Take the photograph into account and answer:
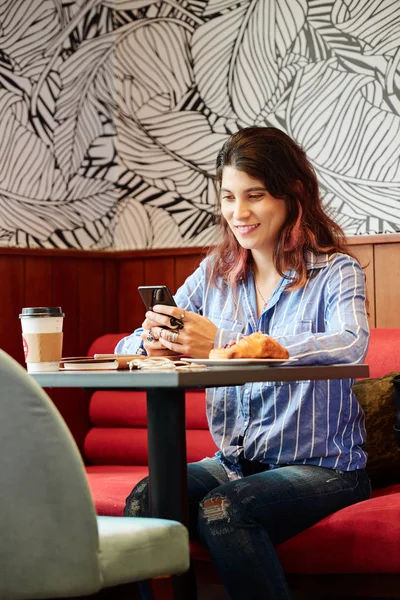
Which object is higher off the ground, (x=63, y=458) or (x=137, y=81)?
(x=137, y=81)

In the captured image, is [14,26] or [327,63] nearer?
[327,63]

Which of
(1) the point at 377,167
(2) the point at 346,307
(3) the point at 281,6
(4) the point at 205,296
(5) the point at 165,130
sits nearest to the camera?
(2) the point at 346,307

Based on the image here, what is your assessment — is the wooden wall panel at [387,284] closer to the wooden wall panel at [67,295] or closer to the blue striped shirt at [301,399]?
the blue striped shirt at [301,399]

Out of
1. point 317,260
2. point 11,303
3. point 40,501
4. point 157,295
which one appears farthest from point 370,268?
point 40,501

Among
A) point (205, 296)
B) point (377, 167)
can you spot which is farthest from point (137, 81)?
point (205, 296)

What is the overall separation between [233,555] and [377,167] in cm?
183

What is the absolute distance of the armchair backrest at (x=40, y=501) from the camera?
4.52 ft

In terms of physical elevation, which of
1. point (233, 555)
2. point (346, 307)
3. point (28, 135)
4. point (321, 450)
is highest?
point (28, 135)

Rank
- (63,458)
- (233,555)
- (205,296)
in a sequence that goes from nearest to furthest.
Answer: (63,458)
(233,555)
(205,296)

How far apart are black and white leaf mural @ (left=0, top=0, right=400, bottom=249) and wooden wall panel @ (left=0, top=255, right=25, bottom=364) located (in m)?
0.10

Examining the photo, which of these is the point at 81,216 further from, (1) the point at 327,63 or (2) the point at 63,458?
(2) the point at 63,458

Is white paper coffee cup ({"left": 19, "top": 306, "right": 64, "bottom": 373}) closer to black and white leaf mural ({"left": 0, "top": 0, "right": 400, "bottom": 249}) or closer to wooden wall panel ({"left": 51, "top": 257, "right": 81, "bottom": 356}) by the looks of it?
black and white leaf mural ({"left": 0, "top": 0, "right": 400, "bottom": 249})

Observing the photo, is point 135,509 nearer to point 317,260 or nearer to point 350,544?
point 350,544

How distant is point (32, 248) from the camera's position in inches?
146
